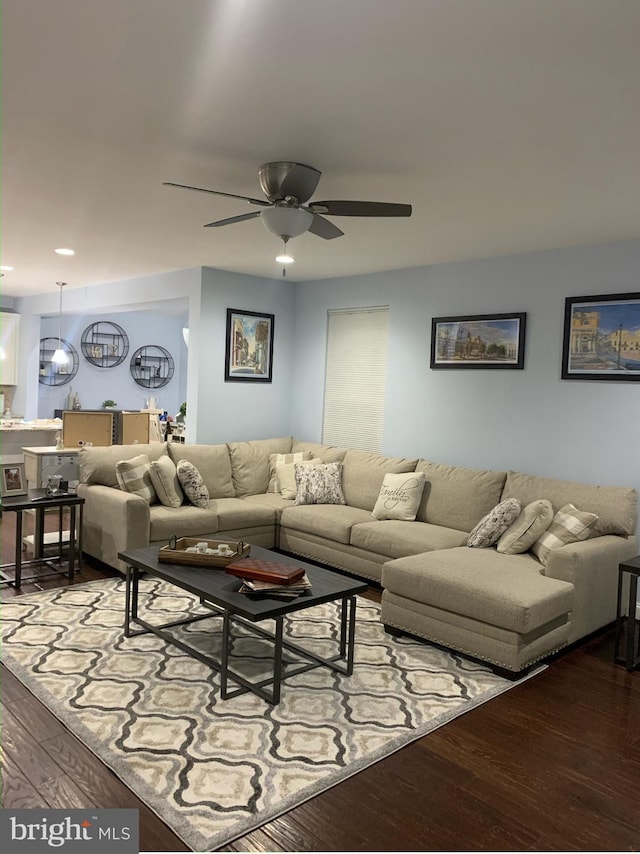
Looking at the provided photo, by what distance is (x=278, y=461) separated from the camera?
609cm

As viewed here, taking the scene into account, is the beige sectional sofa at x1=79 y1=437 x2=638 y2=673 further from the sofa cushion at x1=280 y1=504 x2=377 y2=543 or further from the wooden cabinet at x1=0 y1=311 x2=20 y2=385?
the wooden cabinet at x1=0 y1=311 x2=20 y2=385

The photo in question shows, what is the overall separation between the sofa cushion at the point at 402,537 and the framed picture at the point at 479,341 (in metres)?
1.33

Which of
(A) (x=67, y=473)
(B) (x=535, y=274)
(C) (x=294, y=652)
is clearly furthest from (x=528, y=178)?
(A) (x=67, y=473)

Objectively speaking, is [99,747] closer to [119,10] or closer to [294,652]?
[294,652]

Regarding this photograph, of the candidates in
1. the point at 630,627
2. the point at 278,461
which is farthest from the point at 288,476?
the point at 630,627

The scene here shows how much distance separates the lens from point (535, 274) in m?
4.80

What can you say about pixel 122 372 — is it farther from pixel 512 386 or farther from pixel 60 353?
pixel 512 386

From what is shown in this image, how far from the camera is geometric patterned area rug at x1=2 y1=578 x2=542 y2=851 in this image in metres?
2.38

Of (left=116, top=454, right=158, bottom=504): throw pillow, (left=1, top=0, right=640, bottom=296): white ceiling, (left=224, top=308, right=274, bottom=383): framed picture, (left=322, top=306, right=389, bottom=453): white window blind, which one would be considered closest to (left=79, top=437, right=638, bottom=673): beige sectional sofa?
(left=116, top=454, right=158, bottom=504): throw pillow

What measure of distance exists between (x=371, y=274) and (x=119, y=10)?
430 cm

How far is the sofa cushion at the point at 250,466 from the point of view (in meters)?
5.93

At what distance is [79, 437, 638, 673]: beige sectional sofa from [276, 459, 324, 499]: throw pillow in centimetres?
12

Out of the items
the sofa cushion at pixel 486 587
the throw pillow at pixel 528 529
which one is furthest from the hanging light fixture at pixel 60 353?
the throw pillow at pixel 528 529

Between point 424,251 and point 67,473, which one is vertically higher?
point 424,251
